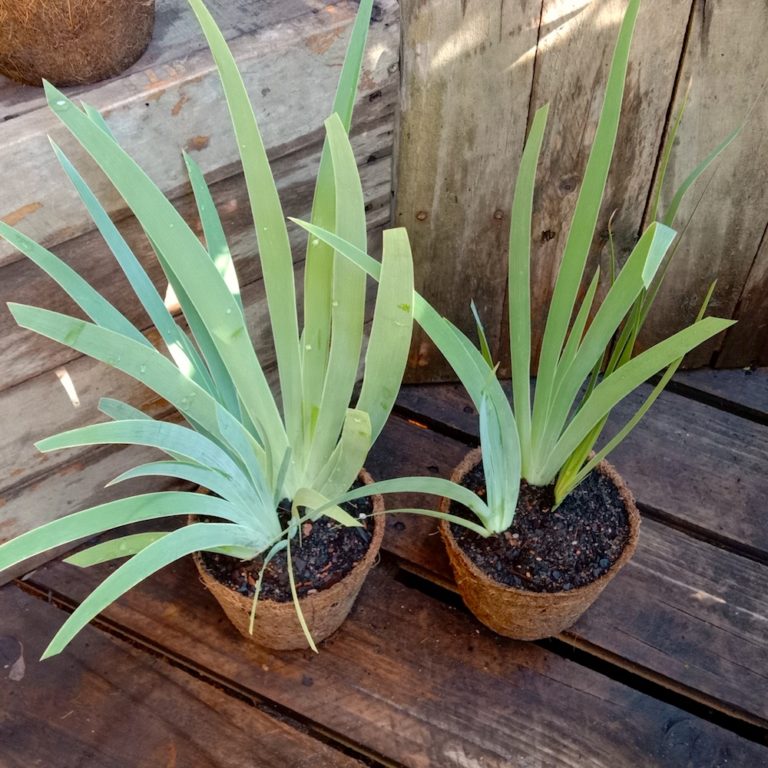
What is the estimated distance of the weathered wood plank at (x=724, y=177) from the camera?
102cm

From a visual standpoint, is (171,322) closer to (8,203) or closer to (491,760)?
(8,203)

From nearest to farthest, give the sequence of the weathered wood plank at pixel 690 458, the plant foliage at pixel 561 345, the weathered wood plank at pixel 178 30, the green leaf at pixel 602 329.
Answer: the green leaf at pixel 602 329
the plant foliage at pixel 561 345
the weathered wood plank at pixel 178 30
the weathered wood plank at pixel 690 458

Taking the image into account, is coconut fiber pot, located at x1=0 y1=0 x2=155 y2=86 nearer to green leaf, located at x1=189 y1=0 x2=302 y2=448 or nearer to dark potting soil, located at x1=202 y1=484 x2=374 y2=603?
green leaf, located at x1=189 y1=0 x2=302 y2=448

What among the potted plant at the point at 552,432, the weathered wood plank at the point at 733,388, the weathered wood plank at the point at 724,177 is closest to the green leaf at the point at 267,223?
the potted plant at the point at 552,432

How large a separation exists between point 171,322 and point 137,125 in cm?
21

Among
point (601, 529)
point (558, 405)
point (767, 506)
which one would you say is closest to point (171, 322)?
point (558, 405)

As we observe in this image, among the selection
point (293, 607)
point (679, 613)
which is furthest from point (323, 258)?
point (679, 613)

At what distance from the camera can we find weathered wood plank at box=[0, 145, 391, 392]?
3.00 ft

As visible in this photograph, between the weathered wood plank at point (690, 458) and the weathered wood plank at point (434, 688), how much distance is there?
11.7 inches

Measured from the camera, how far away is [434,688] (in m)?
1.07

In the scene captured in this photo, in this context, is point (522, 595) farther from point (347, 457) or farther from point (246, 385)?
point (246, 385)

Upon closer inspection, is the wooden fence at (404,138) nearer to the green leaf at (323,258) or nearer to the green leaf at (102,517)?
the green leaf at (323,258)

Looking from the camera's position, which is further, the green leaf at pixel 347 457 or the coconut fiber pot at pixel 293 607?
the coconut fiber pot at pixel 293 607

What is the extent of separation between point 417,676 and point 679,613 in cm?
37
